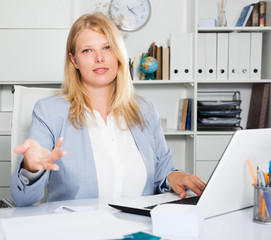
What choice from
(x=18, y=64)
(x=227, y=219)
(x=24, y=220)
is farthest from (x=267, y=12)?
(x=24, y=220)

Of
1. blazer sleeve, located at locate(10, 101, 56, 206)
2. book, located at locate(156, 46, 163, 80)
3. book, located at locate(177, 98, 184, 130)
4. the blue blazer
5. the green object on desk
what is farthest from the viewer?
book, located at locate(177, 98, 184, 130)

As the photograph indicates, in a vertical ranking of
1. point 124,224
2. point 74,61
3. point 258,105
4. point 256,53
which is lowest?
point 124,224

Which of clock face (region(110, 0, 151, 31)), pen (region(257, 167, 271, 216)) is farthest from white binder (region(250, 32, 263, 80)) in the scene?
pen (region(257, 167, 271, 216))

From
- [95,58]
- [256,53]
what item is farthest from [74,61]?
[256,53]

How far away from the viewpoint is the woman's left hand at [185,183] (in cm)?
123

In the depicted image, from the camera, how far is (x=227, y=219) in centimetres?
100

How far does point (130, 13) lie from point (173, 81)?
0.69 m

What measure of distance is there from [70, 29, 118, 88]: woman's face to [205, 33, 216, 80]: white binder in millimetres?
1504

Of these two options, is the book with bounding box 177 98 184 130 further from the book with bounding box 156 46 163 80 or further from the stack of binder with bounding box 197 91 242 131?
the book with bounding box 156 46 163 80

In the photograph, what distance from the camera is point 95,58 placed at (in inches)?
62.1

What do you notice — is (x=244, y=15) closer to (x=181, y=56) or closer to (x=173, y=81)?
(x=181, y=56)

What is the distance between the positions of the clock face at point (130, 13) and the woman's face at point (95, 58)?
63.9 inches

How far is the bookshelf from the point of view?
2916 mm

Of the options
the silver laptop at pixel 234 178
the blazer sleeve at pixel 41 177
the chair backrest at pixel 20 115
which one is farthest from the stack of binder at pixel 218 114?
the silver laptop at pixel 234 178
